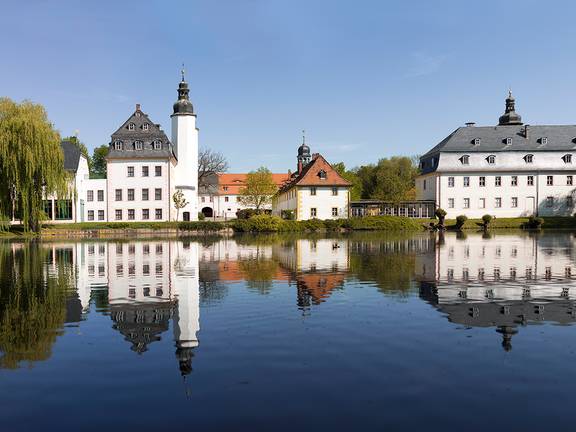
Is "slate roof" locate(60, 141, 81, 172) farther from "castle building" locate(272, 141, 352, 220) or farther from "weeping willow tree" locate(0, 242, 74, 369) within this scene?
"weeping willow tree" locate(0, 242, 74, 369)

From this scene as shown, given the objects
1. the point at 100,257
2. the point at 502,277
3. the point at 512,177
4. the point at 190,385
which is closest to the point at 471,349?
the point at 190,385

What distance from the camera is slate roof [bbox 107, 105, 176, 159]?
60.7 m

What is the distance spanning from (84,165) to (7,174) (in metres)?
26.4

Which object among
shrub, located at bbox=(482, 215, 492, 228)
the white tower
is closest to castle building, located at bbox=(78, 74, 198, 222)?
the white tower

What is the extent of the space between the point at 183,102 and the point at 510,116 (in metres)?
48.9

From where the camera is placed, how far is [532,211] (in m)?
65.9

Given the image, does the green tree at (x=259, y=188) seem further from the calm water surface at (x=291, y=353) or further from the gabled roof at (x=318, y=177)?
the calm water surface at (x=291, y=353)

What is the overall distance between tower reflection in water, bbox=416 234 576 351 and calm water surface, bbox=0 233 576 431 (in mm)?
76

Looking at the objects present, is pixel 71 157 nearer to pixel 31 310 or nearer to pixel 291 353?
pixel 31 310

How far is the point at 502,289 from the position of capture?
13.5m

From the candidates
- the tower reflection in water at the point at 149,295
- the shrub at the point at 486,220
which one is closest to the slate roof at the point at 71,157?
the tower reflection in water at the point at 149,295

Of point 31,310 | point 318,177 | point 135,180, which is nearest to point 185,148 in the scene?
point 135,180

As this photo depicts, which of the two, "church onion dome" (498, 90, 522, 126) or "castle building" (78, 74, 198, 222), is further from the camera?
"church onion dome" (498, 90, 522, 126)

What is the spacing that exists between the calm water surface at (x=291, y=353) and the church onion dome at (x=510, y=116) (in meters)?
63.0
